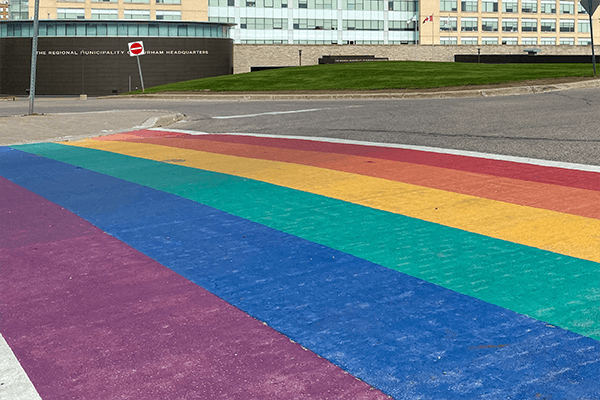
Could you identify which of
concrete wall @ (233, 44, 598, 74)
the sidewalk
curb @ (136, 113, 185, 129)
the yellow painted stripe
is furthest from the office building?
the yellow painted stripe

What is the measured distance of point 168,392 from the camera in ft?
10.6

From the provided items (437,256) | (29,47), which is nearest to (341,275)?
(437,256)

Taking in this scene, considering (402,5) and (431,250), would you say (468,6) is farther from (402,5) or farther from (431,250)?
(431,250)

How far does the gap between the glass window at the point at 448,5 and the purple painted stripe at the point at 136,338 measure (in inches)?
3660

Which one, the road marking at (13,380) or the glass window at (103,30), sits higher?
the glass window at (103,30)

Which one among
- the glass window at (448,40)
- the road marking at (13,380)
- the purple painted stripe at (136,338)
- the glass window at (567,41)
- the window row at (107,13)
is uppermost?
the window row at (107,13)

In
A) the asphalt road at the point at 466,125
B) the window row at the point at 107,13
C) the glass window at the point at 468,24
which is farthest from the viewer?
the glass window at the point at 468,24

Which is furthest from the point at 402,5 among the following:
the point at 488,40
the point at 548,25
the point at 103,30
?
the point at 103,30

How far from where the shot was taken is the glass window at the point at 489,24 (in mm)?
95188

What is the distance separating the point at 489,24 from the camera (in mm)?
95562

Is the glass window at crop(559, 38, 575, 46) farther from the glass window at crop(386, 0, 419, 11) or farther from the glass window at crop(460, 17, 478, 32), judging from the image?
the glass window at crop(386, 0, 419, 11)

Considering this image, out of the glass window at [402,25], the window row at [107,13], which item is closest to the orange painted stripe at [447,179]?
the window row at [107,13]

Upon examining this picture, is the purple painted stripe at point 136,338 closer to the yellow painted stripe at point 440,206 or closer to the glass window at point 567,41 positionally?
the yellow painted stripe at point 440,206

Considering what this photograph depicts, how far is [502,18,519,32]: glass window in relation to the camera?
96050mm
